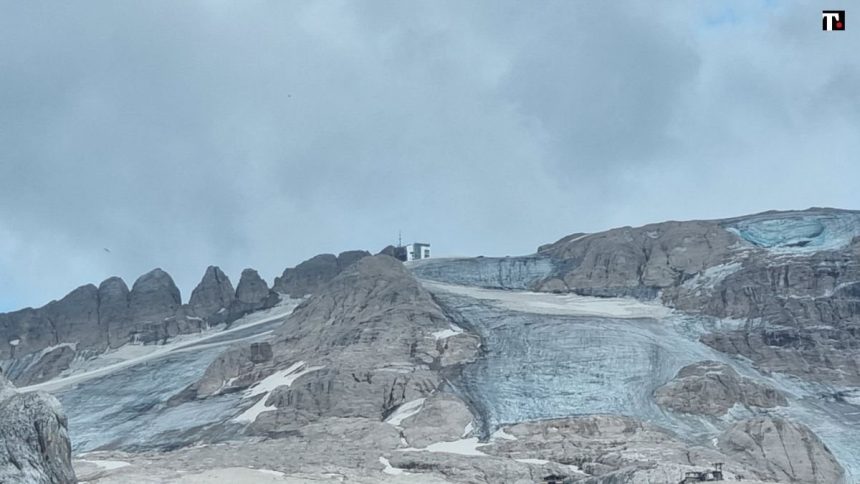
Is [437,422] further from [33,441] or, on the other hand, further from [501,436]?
[33,441]

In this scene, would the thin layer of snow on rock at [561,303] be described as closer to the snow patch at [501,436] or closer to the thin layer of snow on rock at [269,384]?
the thin layer of snow on rock at [269,384]

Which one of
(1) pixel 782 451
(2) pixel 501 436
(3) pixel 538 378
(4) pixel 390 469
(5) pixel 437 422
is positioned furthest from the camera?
(3) pixel 538 378

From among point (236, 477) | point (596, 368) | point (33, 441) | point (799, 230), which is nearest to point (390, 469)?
point (236, 477)

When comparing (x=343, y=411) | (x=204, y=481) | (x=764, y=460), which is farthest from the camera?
(x=343, y=411)

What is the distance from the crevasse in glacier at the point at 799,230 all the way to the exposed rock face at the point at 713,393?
123 feet

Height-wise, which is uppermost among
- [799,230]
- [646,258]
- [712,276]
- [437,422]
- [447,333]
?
[799,230]

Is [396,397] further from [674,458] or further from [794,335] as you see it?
[794,335]

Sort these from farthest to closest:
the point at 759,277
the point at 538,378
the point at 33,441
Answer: the point at 759,277 → the point at 538,378 → the point at 33,441

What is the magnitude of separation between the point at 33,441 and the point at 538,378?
234 feet

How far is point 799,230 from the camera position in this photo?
186125 mm

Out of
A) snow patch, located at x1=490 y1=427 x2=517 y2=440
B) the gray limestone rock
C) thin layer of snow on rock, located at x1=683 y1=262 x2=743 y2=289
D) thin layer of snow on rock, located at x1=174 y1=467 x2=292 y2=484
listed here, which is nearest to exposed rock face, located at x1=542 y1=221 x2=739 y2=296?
thin layer of snow on rock, located at x1=683 y1=262 x2=743 y2=289

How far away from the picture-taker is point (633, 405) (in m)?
135

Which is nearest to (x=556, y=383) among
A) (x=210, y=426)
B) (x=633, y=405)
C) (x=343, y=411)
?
(x=633, y=405)

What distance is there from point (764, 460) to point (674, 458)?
9.08 m
